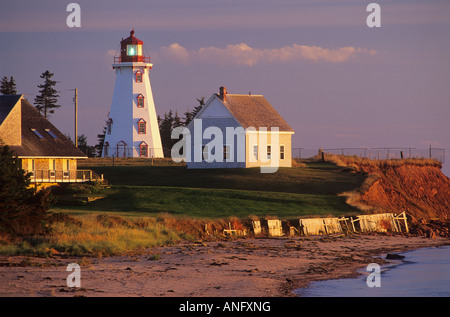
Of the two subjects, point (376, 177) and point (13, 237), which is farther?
point (376, 177)

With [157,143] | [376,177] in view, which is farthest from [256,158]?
[157,143]

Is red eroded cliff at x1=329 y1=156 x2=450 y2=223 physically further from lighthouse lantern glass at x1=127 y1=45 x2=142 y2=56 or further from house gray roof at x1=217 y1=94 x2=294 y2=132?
lighthouse lantern glass at x1=127 y1=45 x2=142 y2=56

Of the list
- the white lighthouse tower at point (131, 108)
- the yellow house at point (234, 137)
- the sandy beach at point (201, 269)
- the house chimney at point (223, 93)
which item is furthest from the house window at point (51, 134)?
the sandy beach at point (201, 269)

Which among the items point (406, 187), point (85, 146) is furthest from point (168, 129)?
point (406, 187)

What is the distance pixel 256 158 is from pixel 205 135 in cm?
561

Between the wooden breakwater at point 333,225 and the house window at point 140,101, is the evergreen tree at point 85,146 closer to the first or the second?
the house window at point 140,101

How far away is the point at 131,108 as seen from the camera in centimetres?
8712

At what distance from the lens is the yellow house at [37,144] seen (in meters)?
56.2

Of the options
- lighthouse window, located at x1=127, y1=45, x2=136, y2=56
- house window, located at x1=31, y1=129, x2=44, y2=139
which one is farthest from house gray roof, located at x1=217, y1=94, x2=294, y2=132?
house window, located at x1=31, y1=129, x2=44, y2=139

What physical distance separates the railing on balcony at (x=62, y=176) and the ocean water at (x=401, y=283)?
30.8 m

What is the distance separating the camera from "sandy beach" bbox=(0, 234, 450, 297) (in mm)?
21891

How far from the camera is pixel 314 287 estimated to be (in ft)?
81.8

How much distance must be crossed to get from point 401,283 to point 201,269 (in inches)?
299
